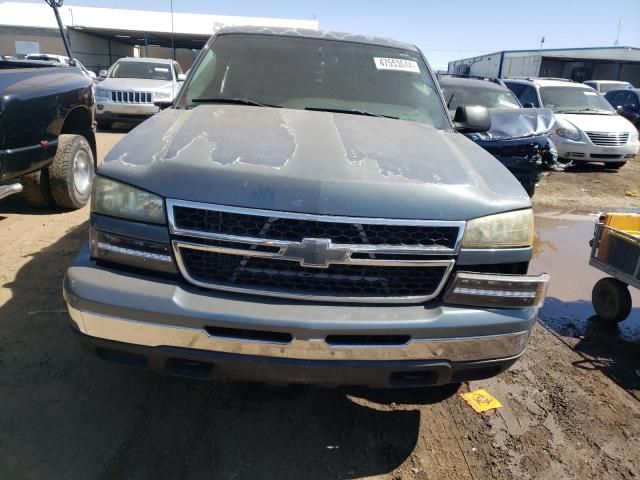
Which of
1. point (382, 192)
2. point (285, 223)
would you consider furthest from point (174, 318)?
point (382, 192)

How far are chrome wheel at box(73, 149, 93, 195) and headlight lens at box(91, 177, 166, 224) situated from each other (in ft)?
12.7

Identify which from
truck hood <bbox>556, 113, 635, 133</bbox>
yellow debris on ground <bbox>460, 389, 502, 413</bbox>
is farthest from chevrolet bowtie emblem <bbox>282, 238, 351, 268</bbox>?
truck hood <bbox>556, 113, 635, 133</bbox>

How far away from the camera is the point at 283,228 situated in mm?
1960

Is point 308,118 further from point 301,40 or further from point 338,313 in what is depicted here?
point 338,313

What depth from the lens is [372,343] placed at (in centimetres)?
198

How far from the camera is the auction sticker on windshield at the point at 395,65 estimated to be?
356cm

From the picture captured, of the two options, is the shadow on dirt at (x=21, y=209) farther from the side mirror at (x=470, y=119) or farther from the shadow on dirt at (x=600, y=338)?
the shadow on dirt at (x=600, y=338)

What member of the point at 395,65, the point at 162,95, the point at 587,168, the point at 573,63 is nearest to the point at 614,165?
the point at 587,168

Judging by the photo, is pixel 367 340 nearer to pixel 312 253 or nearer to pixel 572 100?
pixel 312 253

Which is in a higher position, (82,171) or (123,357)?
(123,357)

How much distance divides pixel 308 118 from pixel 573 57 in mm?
36112

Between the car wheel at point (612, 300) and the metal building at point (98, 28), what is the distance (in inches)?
1277

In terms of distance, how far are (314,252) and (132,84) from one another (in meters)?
11.7

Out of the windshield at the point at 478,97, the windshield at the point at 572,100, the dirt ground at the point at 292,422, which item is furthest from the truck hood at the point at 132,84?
the dirt ground at the point at 292,422
